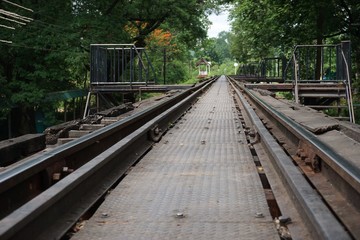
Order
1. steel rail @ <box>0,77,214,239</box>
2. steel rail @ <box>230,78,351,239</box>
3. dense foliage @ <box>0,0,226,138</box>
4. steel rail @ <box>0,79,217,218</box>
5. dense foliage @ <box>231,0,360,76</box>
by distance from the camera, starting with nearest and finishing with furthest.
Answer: steel rail @ <box>230,78,351,239</box>
steel rail @ <box>0,77,214,239</box>
steel rail @ <box>0,79,217,218</box>
dense foliage @ <box>0,0,226,138</box>
dense foliage @ <box>231,0,360,76</box>

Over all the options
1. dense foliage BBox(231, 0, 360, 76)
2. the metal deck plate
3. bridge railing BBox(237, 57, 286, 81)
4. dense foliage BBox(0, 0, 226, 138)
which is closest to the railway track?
the metal deck plate

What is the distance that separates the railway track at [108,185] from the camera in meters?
2.29

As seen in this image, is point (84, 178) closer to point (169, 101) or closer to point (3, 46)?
point (169, 101)

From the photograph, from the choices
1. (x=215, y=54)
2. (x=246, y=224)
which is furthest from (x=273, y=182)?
(x=215, y=54)

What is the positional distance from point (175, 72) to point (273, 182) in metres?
58.6

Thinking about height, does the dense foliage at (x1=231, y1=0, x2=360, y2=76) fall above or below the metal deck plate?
above

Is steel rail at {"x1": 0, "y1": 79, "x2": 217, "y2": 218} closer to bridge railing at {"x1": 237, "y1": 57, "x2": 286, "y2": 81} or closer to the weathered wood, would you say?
the weathered wood

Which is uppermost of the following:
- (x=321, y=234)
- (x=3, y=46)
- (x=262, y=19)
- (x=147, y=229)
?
(x=262, y=19)

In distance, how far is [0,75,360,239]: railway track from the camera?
2287 mm

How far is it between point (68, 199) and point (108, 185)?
799 mm

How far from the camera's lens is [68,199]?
113 inches

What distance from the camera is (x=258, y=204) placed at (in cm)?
320

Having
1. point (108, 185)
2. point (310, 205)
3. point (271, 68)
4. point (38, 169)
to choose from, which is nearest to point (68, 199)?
point (38, 169)

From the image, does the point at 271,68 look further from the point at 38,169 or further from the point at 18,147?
the point at 38,169
